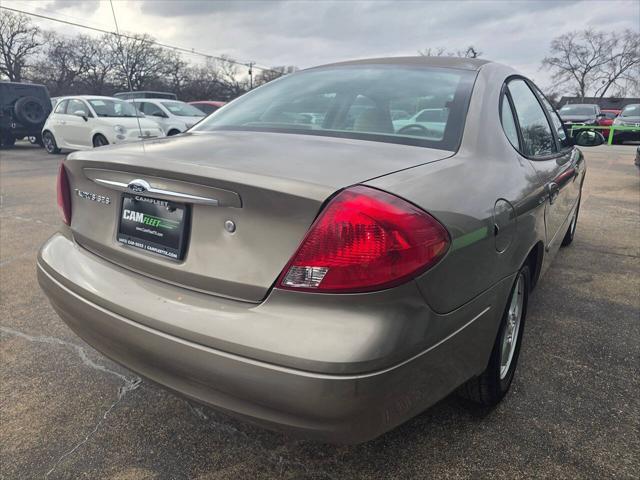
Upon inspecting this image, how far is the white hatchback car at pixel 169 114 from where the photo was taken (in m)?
12.3

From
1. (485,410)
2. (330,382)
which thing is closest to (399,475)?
(485,410)

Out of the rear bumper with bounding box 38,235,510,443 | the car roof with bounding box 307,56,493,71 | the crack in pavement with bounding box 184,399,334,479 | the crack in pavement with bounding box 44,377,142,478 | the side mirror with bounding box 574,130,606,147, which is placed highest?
the car roof with bounding box 307,56,493,71

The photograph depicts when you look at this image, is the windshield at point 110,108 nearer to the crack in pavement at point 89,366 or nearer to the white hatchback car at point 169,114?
the white hatchback car at point 169,114

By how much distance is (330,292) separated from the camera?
4.26ft

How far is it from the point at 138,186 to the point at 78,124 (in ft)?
40.4

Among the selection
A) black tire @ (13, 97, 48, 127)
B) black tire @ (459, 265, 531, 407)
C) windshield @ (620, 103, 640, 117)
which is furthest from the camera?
windshield @ (620, 103, 640, 117)

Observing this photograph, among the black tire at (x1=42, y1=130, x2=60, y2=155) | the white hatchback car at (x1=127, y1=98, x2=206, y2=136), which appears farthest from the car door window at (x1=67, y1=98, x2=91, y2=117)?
the black tire at (x1=42, y1=130, x2=60, y2=155)

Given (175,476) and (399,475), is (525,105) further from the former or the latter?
(175,476)

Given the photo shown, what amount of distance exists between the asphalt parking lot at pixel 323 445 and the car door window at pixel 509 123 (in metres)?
1.14

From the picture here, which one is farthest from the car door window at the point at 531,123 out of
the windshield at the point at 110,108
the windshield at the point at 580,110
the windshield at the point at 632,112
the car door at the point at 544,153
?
the windshield at the point at 580,110

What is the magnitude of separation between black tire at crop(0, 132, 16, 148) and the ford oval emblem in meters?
16.6

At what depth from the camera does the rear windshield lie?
1919mm

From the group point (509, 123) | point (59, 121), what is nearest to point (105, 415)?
point (509, 123)

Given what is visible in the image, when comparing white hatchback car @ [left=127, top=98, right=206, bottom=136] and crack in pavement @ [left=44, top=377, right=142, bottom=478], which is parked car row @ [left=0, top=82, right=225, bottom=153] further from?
crack in pavement @ [left=44, top=377, right=142, bottom=478]
